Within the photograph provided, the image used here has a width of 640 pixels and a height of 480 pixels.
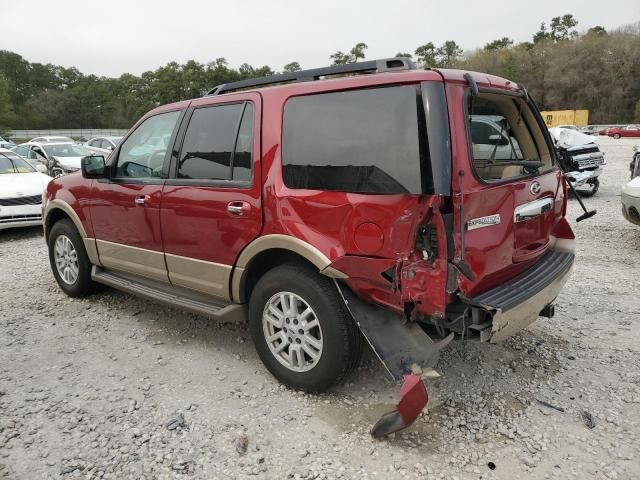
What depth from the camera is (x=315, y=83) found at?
120 inches

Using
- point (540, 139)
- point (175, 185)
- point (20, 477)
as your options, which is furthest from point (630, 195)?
point (20, 477)

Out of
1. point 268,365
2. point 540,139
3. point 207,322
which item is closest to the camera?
point 268,365

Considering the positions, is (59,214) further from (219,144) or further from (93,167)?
(219,144)

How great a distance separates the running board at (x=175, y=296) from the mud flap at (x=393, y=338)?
3.12ft

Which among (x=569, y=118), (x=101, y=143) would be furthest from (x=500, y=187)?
(x=569, y=118)

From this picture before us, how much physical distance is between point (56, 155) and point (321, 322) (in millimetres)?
15281

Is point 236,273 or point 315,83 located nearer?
point 315,83

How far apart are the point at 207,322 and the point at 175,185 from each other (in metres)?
1.36

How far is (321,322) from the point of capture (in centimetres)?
296

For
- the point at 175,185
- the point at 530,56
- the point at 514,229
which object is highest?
the point at 530,56

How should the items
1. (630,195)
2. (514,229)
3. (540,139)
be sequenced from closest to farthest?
(514,229)
(540,139)
(630,195)

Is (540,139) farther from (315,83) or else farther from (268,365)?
(268,365)

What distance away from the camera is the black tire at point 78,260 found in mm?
4840

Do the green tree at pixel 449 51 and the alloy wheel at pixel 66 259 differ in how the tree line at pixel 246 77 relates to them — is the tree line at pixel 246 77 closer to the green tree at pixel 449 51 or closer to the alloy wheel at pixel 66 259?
the green tree at pixel 449 51
